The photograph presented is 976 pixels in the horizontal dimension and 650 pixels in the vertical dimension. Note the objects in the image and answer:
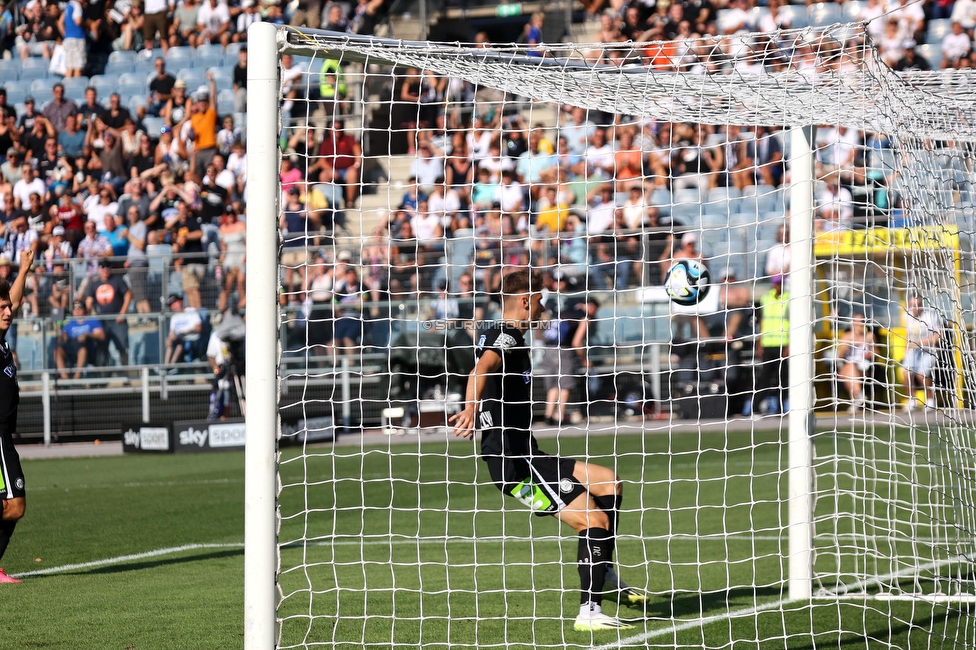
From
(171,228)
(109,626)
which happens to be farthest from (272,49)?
(171,228)

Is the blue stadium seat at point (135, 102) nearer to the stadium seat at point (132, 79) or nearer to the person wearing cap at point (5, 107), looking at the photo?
the stadium seat at point (132, 79)

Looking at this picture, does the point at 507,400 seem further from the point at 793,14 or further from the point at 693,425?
the point at 793,14

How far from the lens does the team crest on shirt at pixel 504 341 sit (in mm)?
5697

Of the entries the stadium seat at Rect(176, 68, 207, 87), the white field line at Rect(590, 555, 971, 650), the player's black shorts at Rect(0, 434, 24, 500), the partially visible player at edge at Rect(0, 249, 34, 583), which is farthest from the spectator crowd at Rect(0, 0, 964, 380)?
the white field line at Rect(590, 555, 971, 650)

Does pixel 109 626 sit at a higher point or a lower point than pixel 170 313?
lower

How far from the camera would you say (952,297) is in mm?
5332

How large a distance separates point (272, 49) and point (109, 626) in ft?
10.5

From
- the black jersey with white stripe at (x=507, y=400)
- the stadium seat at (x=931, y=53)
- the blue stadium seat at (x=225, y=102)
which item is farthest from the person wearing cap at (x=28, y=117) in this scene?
the black jersey with white stripe at (x=507, y=400)

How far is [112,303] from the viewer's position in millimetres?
17391

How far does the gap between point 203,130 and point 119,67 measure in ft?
14.1

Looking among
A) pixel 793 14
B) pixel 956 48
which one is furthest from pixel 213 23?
pixel 956 48

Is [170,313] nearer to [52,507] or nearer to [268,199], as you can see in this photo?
[52,507]

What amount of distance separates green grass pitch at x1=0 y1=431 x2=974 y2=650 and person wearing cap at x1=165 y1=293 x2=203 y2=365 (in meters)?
4.63

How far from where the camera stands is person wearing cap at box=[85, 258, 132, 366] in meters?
17.3
